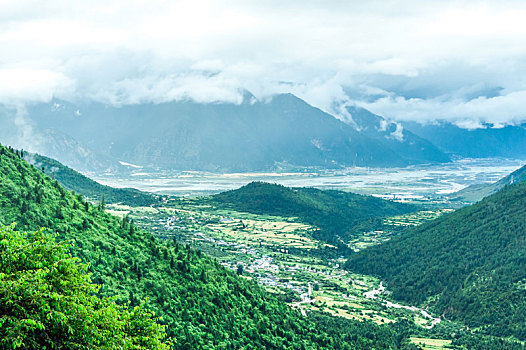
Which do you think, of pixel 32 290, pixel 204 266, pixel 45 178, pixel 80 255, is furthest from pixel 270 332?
pixel 32 290

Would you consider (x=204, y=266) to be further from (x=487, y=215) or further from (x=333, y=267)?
(x=487, y=215)

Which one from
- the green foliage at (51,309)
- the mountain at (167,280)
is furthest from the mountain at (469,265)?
the green foliage at (51,309)

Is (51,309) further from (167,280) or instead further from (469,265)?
(469,265)

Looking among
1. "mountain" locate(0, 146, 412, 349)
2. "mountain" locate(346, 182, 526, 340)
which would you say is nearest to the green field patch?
"mountain" locate(0, 146, 412, 349)

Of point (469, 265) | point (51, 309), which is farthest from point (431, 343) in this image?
point (51, 309)

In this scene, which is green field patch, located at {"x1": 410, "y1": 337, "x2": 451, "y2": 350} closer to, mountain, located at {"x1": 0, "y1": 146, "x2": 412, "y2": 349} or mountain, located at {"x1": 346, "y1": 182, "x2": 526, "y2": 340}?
mountain, located at {"x1": 0, "y1": 146, "x2": 412, "y2": 349}

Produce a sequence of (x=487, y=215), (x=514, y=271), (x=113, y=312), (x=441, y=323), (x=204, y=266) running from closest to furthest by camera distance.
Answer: (x=113, y=312)
(x=204, y=266)
(x=441, y=323)
(x=514, y=271)
(x=487, y=215)

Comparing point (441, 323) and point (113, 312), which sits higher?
point (113, 312)
